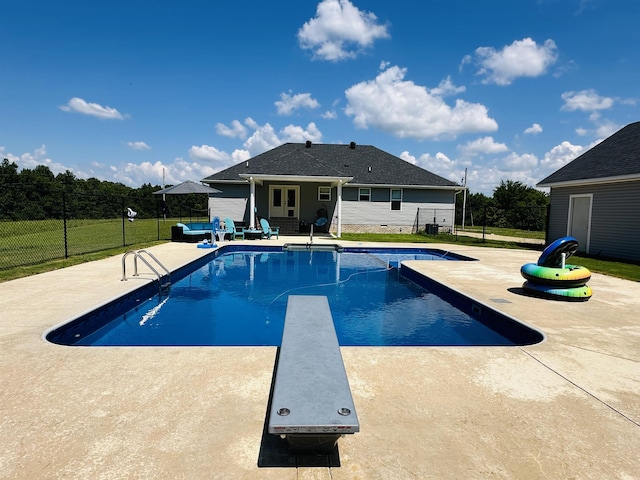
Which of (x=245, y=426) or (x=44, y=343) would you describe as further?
(x=44, y=343)

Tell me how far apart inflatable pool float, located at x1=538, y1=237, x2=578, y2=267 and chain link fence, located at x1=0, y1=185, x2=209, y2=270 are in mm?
11715

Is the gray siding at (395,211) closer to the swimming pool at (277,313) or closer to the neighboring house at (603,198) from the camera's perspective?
the neighboring house at (603,198)

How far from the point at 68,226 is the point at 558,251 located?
2664 centimetres

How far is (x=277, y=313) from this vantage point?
6500 mm

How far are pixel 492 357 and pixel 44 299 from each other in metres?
6.53

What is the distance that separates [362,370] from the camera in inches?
129

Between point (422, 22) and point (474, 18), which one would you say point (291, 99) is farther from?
point (474, 18)

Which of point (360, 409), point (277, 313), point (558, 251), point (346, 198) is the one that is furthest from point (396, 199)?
point (360, 409)

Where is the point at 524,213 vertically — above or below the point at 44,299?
above

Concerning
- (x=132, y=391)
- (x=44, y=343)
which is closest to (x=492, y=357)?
(x=132, y=391)

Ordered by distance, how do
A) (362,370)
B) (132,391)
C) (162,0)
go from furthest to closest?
(162,0) → (362,370) → (132,391)

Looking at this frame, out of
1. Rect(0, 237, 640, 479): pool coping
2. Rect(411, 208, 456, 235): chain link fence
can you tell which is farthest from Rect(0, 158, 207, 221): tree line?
Rect(411, 208, 456, 235): chain link fence

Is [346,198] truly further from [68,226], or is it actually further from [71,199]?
[71,199]

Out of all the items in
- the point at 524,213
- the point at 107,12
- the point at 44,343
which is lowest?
the point at 44,343
